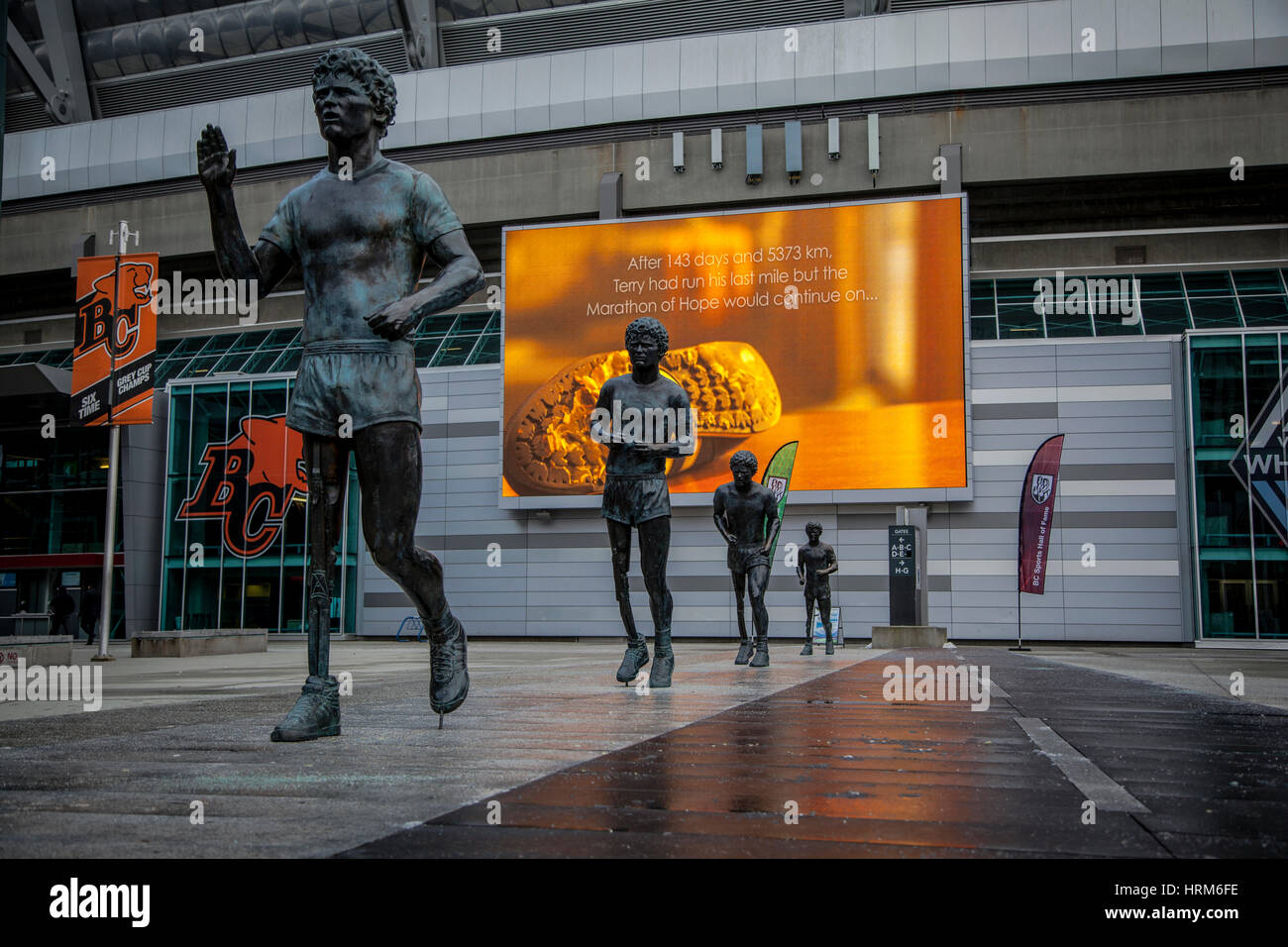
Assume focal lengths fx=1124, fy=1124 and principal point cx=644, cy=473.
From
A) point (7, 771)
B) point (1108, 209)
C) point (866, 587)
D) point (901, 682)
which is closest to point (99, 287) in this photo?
point (901, 682)

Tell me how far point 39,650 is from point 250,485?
2119 centimetres

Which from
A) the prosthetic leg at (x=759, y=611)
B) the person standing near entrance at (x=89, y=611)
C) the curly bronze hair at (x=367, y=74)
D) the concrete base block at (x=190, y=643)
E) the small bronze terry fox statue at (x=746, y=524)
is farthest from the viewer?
the person standing near entrance at (x=89, y=611)

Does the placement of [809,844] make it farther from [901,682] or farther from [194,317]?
[194,317]

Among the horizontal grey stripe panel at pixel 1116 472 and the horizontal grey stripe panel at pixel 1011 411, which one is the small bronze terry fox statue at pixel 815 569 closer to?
the horizontal grey stripe panel at pixel 1011 411

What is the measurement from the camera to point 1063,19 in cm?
3159

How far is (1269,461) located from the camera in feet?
87.2

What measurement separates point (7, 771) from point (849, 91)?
3283 cm

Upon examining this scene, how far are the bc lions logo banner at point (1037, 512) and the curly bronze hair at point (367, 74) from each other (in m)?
21.7

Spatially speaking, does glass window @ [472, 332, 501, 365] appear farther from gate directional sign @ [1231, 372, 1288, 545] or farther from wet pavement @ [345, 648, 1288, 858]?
wet pavement @ [345, 648, 1288, 858]

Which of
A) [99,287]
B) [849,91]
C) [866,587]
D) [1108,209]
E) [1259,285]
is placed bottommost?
[866,587]

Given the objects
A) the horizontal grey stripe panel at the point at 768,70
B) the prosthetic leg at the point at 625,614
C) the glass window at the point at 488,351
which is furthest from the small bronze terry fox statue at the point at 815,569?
the horizontal grey stripe panel at the point at 768,70

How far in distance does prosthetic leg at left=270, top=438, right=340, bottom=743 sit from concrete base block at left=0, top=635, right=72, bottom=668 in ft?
29.6

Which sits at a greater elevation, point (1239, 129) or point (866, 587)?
point (1239, 129)

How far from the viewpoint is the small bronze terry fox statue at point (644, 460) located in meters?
6.90
